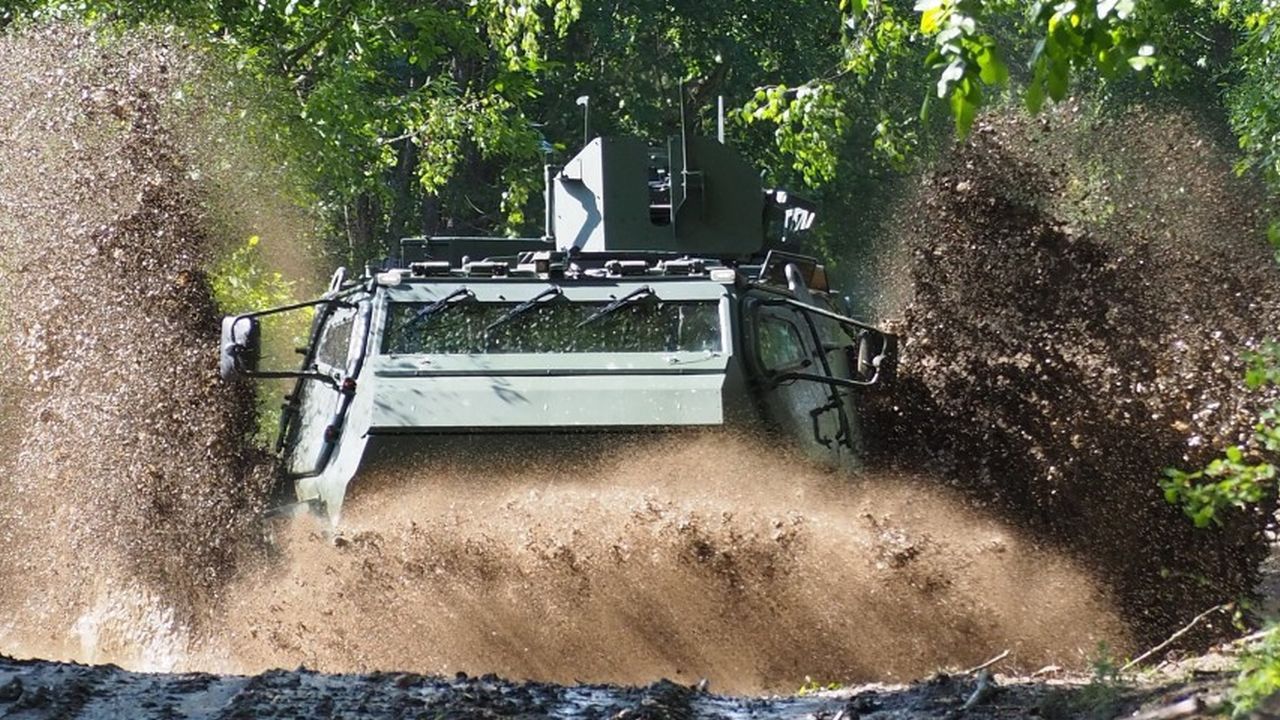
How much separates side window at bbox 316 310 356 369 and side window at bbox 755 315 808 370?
1.89m

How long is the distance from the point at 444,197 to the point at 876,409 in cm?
1682

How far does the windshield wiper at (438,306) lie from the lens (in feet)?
31.2

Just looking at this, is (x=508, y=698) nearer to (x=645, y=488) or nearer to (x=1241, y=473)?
(x=645, y=488)

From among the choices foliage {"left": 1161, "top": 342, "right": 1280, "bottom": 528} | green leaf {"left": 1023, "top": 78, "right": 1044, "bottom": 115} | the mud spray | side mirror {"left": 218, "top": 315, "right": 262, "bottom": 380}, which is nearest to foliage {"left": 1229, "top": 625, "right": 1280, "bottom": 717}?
foliage {"left": 1161, "top": 342, "right": 1280, "bottom": 528}

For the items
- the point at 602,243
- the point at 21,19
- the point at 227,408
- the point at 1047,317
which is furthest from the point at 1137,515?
the point at 21,19

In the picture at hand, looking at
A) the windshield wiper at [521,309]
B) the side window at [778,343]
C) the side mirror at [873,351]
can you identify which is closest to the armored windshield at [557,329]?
the windshield wiper at [521,309]

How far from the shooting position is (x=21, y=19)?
16625 millimetres

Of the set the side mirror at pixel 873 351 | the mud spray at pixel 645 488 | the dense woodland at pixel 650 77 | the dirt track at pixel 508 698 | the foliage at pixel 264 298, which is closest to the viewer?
the dense woodland at pixel 650 77

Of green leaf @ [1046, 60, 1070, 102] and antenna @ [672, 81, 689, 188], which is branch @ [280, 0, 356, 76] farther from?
green leaf @ [1046, 60, 1070, 102]

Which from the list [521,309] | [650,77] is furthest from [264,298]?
[650,77]

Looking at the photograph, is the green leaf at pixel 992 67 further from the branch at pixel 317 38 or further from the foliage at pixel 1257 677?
the branch at pixel 317 38

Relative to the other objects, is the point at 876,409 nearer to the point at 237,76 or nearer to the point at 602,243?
the point at 602,243

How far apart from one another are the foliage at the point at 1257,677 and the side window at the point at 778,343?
4.30m

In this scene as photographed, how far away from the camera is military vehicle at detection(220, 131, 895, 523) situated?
883cm
